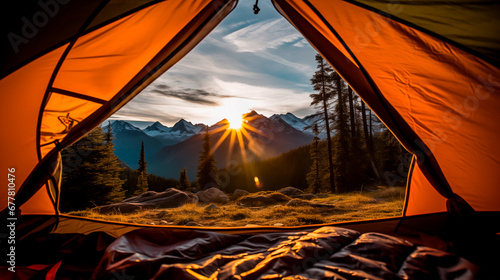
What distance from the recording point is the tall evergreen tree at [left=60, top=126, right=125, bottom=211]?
40.5ft

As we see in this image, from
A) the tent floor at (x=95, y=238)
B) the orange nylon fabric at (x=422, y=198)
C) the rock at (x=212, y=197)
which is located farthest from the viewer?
the rock at (x=212, y=197)

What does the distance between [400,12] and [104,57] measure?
117 inches

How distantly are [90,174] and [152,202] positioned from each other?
547cm

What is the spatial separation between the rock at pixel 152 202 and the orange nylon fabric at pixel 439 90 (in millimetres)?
8298

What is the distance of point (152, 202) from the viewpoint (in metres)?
9.84

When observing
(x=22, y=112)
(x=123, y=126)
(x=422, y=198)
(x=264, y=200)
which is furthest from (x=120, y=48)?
(x=123, y=126)

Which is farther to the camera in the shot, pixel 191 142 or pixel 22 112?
pixel 191 142

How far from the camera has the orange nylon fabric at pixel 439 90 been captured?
236 centimetres

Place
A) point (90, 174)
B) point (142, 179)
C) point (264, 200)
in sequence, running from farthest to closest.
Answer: point (142, 179), point (90, 174), point (264, 200)

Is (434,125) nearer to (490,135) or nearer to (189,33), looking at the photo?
(490,135)

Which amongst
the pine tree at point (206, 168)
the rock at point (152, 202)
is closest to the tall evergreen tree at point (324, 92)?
the rock at point (152, 202)

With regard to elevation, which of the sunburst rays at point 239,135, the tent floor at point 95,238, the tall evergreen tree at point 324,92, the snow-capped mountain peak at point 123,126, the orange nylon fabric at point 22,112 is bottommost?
the tent floor at point 95,238

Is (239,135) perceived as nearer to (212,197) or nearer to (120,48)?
(212,197)

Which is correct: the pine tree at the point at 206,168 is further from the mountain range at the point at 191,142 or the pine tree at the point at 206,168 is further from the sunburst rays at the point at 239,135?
the mountain range at the point at 191,142
